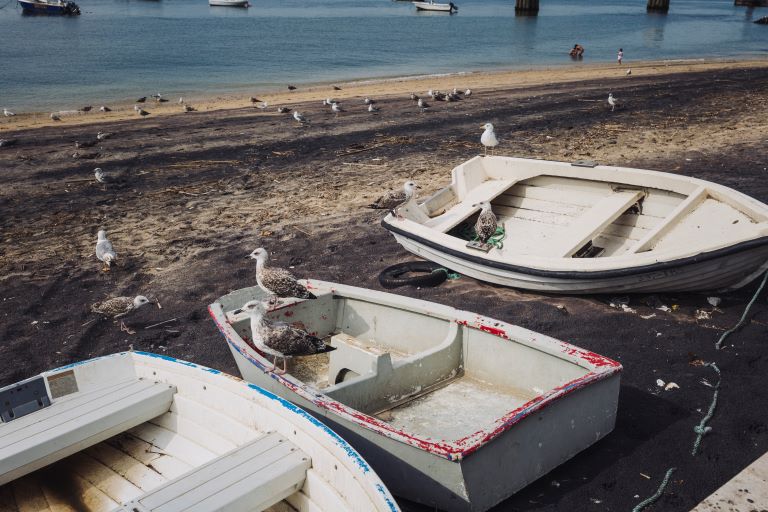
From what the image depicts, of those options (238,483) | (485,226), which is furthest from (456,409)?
(485,226)

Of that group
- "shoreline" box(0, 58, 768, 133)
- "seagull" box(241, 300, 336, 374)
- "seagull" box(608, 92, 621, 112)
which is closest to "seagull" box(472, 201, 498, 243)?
"seagull" box(241, 300, 336, 374)

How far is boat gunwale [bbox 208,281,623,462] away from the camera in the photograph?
445 centimetres

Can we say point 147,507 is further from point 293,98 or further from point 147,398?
point 293,98

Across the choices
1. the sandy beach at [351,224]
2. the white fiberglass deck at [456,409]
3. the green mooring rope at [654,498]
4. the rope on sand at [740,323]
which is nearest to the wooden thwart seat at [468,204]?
the sandy beach at [351,224]

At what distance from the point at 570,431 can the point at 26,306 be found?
25.4 ft

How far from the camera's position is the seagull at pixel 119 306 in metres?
8.82

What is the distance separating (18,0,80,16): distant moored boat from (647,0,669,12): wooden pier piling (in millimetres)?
75186

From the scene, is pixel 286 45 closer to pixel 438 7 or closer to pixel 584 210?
pixel 438 7

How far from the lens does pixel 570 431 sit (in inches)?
204

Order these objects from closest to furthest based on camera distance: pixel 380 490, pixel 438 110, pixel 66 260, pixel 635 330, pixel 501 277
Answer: pixel 380 490 < pixel 635 330 < pixel 501 277 < pixel 66 260 < pixel 438 110

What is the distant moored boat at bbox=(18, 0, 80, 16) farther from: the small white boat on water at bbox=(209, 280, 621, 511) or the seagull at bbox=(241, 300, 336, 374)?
the seagull at bbox=(241, 300, 336, 374)

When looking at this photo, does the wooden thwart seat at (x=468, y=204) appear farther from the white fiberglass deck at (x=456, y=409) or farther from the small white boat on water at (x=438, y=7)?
the small white boat on water at (x=438, y=7)

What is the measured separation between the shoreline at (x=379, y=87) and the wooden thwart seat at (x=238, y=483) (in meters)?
21.0

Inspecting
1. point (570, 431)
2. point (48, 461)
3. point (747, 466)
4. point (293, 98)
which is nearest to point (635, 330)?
point (747, 466)
